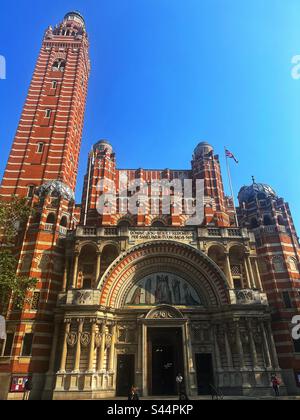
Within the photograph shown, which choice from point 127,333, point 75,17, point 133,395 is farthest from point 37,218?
point 75,17

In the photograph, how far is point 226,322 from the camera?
77.6 ft

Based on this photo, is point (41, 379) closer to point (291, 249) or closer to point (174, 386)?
point (174, 386)

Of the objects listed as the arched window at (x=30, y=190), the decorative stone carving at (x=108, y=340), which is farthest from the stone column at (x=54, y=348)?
the arched window at (x=30, y=190)

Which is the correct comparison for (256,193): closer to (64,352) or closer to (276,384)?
(276,384)

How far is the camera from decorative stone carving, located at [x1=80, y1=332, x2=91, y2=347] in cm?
2234

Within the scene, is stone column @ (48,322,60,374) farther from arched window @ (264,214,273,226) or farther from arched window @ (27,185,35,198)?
arched window @ (264,214,273,226)

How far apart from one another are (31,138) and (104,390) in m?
31.4

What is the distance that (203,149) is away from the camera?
38.2m

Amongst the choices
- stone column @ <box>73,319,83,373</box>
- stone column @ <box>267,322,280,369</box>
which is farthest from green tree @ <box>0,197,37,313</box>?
stone column @ <box>267,322,280,369</box>

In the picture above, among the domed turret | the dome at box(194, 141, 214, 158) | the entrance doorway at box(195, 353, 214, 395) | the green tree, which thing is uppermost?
the domed turret

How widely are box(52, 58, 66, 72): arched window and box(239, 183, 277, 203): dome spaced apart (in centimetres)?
3489

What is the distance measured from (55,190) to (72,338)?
1587 centimetres

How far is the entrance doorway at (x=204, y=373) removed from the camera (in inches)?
886
